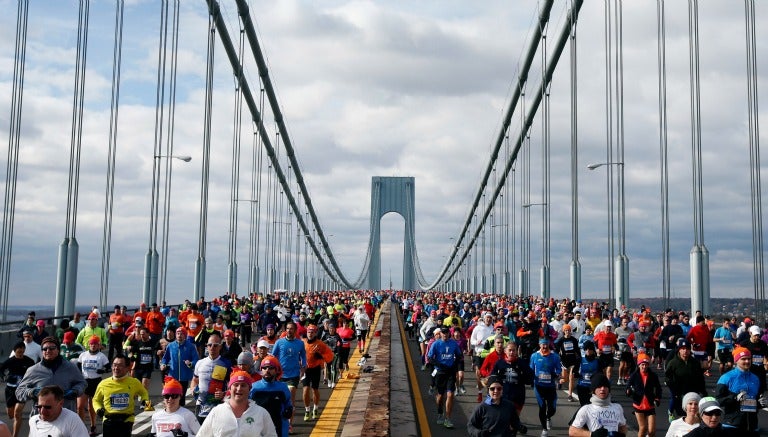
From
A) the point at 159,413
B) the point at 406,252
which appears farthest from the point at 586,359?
the point at 406,252

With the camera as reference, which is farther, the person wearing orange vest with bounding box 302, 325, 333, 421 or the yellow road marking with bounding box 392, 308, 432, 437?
the person wearing orange vest with bounding box 302, 325, 333, 421

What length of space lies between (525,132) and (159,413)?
2180 inches

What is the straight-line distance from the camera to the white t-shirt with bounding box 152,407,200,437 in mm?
7023

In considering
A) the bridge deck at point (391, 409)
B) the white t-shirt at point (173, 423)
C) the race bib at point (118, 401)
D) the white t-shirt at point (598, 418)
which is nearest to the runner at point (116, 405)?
the race bib at point (118, 401)

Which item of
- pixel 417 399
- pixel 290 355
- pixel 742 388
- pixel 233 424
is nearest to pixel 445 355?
pixel 290 355

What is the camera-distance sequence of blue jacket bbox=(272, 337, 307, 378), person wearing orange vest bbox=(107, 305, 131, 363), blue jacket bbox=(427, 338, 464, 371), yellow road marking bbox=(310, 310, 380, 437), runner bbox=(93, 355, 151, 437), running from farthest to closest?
person wearing orange vest bbox=(107, 305, 131, 363), blue jacket bbox=(427, 338, 464, 371), blue jacket bbox=(272, 337, 307, 378), yellow road marking bbox=(310, 310, 380, 437), runner bbox=(93, 355, 151, 437)

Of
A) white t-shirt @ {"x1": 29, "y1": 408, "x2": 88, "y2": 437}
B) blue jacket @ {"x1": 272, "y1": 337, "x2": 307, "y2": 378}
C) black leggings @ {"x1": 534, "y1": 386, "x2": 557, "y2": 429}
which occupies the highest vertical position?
blue jacket @ {"x1": 272, "y1": 337, "x2": 307, "y2": 378}

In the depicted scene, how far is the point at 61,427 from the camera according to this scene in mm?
6297

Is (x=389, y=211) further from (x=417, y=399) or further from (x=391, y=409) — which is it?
(x=391, y=409)

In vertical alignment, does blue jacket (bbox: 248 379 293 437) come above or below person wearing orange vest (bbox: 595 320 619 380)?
below

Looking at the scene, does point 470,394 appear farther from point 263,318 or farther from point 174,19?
point 174,19

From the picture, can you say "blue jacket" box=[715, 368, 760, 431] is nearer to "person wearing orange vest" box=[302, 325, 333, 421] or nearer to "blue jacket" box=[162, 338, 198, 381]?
"person wearing orange vest" box=[302, 325, 333, 421]

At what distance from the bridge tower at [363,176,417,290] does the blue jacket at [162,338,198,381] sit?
142 metres

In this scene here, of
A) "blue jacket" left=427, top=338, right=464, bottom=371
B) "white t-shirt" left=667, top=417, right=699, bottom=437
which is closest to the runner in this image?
"white t-shirt" left=667, top=417, right=699, bottom=437
